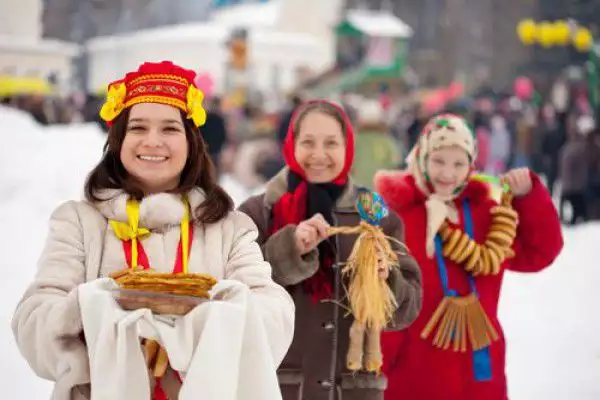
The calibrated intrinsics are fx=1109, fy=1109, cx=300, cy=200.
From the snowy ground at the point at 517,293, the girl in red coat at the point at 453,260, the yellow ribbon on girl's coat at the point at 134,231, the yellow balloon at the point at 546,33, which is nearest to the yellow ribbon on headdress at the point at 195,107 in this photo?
the yellow ribbon on girl's coat at the point at 134,231

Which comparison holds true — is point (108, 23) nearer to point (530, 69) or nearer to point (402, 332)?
point (530, 69)

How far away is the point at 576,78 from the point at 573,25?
5.04 m

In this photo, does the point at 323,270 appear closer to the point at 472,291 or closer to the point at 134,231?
the point at 472,291

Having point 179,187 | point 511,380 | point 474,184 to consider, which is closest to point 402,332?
point 474,184

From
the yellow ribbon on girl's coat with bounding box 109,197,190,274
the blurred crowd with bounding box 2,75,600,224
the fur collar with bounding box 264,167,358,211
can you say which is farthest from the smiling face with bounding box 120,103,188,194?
the blurred crowd with bounding box 2,75,600,224

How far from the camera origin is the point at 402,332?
14.9 ft

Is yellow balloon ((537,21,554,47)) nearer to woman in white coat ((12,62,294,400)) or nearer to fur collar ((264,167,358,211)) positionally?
fur collar ((264,167,358,211))

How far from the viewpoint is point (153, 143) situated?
9.77ft

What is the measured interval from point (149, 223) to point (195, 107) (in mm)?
352

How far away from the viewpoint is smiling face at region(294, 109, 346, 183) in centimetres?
404

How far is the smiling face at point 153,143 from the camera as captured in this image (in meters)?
2.99

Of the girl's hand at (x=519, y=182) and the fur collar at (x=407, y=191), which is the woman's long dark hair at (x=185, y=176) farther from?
the girl's hand at (x=519, y=182)

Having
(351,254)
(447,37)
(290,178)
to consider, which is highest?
(447,37)

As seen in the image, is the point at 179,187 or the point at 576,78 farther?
the point at 576,78
